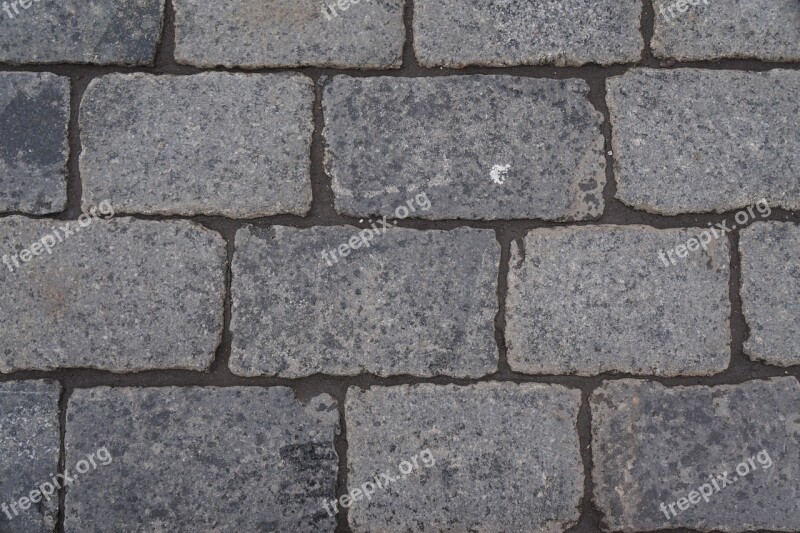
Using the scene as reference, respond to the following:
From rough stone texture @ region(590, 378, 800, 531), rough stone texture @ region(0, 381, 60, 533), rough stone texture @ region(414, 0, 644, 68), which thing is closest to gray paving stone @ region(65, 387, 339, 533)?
rough stone texture @ region(0, 381, 60, 533)

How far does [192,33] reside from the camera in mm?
2289

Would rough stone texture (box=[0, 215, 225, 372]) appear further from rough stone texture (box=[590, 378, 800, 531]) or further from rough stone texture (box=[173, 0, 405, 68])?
rough stone texture (box=[590, 378, 800, 531])

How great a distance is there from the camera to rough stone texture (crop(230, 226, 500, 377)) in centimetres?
220

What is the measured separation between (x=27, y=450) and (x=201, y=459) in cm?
58

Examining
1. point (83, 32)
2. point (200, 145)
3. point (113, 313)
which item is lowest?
point (113, 313)

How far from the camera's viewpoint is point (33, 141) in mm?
2244

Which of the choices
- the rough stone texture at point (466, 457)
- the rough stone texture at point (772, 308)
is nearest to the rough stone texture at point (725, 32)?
the rough stone texture at point (772, 308)

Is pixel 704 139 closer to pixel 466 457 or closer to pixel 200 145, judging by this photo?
pixel 466 457

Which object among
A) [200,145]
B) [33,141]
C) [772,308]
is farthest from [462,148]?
[33,141]

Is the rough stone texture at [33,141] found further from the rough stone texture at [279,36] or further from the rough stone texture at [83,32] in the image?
the rough stone texture at [279,36]

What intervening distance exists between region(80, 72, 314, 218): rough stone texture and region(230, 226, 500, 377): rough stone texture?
0.16m

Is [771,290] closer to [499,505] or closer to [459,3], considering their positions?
[499,505]

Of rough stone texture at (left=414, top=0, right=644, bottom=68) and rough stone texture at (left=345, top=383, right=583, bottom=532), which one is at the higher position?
rough stone texture at (left=414, top=0, right=644, bottom=68)

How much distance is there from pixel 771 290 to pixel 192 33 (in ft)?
7.19
